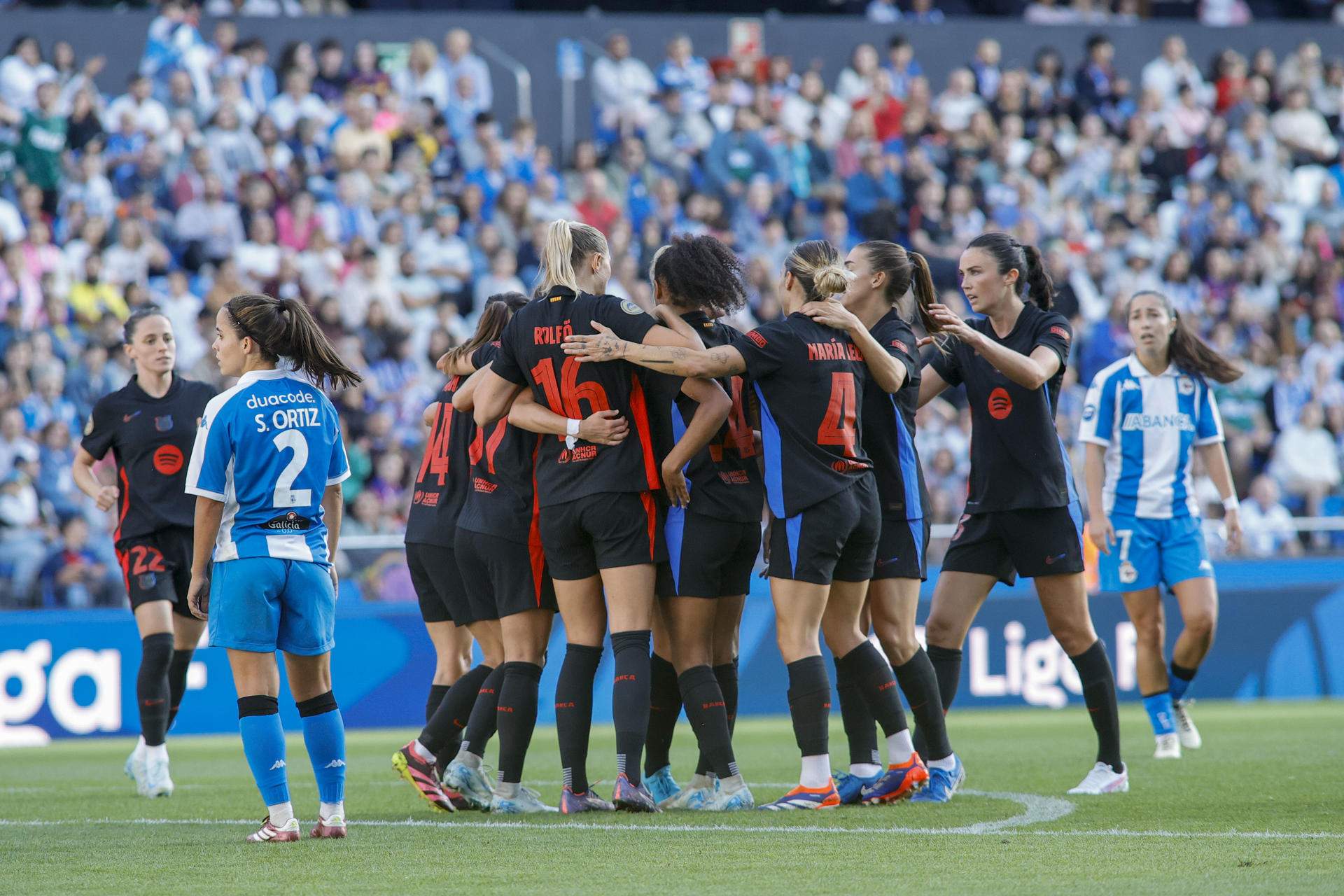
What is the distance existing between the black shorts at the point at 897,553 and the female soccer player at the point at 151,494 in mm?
3688

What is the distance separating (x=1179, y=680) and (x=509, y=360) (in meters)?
5.16

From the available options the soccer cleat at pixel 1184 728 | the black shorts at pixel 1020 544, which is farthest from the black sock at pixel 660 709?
the soccer cleat at pixel 1184 728

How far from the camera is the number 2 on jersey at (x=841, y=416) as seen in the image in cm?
704

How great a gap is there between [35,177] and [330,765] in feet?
41.1

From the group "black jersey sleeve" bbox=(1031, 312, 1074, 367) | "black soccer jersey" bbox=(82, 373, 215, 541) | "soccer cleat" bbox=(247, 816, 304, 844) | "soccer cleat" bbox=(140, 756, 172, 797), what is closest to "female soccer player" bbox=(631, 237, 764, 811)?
"black jersey sleeve" bbox=(1031, 312, 1074, 367)

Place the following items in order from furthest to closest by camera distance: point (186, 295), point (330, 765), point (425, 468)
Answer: point (186, 295) → point (425, 468) → point (330, 765)

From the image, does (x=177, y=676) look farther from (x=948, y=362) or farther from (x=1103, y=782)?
(x=1103, y=782)

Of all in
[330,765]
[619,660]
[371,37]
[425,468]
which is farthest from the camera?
[371,37]

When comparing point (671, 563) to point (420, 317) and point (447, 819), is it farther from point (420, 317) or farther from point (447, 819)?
point (420, 317)

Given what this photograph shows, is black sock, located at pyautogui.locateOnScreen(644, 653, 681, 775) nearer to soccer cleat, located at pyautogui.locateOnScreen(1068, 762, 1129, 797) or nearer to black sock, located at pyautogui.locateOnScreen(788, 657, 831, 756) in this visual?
black sock, located at pyautogui.locateOnScreen(788, 657, 831, 756)

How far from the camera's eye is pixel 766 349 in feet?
22.9

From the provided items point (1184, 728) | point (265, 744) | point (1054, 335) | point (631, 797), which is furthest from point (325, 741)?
point (1184, 728)

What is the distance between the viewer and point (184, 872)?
5.61 metres

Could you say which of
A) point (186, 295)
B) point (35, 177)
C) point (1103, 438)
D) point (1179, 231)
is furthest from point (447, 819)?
point (1179, 231)
